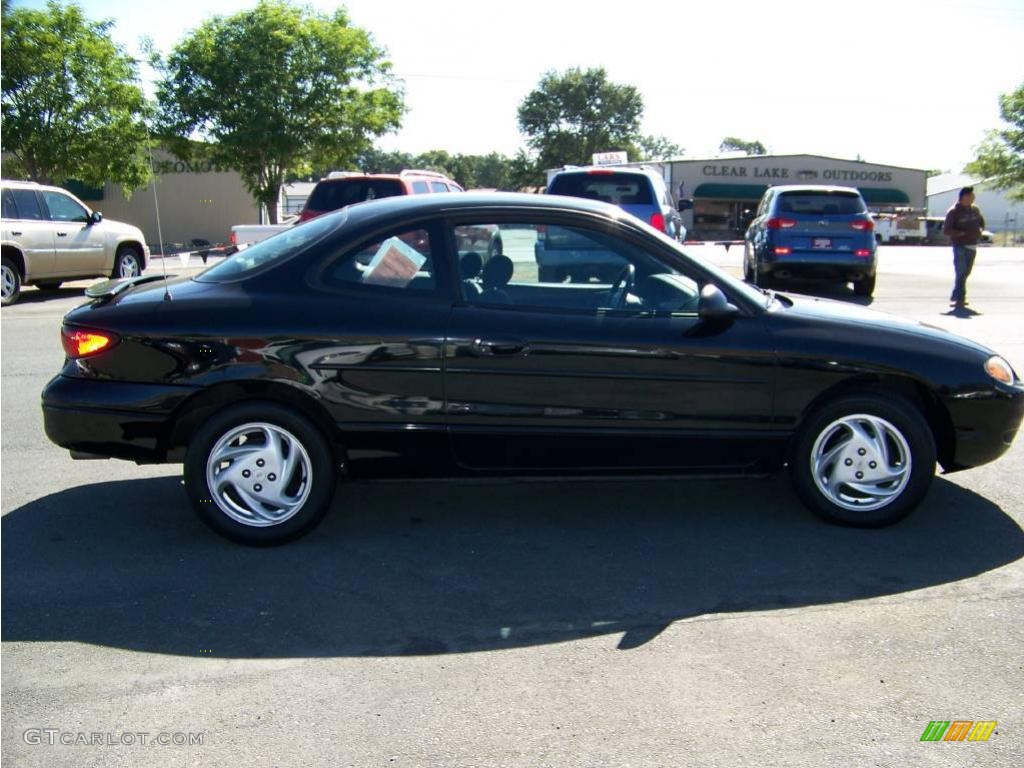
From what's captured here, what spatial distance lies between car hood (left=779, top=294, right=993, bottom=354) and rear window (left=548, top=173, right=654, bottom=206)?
26.9 feet

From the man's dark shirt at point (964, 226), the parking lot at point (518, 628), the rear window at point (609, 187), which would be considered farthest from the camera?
the man's dark shirt at point (964, 226)

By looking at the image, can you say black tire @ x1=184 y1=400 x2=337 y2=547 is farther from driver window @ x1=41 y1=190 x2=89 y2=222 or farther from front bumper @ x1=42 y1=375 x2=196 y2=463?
driver window @ x1=41 y1=190 x2=89 y2=222

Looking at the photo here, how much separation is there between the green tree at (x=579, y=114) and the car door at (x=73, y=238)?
65.4 metres

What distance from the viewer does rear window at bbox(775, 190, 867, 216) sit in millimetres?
14516

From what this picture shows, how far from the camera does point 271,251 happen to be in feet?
15.5

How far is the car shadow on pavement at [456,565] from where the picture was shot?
12.2ft

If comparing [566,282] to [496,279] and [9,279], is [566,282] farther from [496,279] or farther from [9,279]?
[9,279]

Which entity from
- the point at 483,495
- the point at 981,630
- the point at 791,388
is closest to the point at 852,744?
the point at 981,630

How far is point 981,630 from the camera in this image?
3721 mm

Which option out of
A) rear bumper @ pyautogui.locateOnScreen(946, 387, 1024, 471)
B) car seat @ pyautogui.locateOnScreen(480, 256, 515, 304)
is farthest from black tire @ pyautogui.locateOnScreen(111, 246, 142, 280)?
rear bumper @ pyautogui.locateOnScreen(946, 387, 1024, 471)

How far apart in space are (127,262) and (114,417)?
12.7 metres

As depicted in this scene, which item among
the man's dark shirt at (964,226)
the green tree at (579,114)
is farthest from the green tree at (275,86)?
the green tree at (579,114)

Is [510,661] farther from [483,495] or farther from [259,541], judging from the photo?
[483,495]

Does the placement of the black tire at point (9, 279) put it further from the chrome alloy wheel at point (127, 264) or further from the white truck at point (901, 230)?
the white truck at point (901, 230)
